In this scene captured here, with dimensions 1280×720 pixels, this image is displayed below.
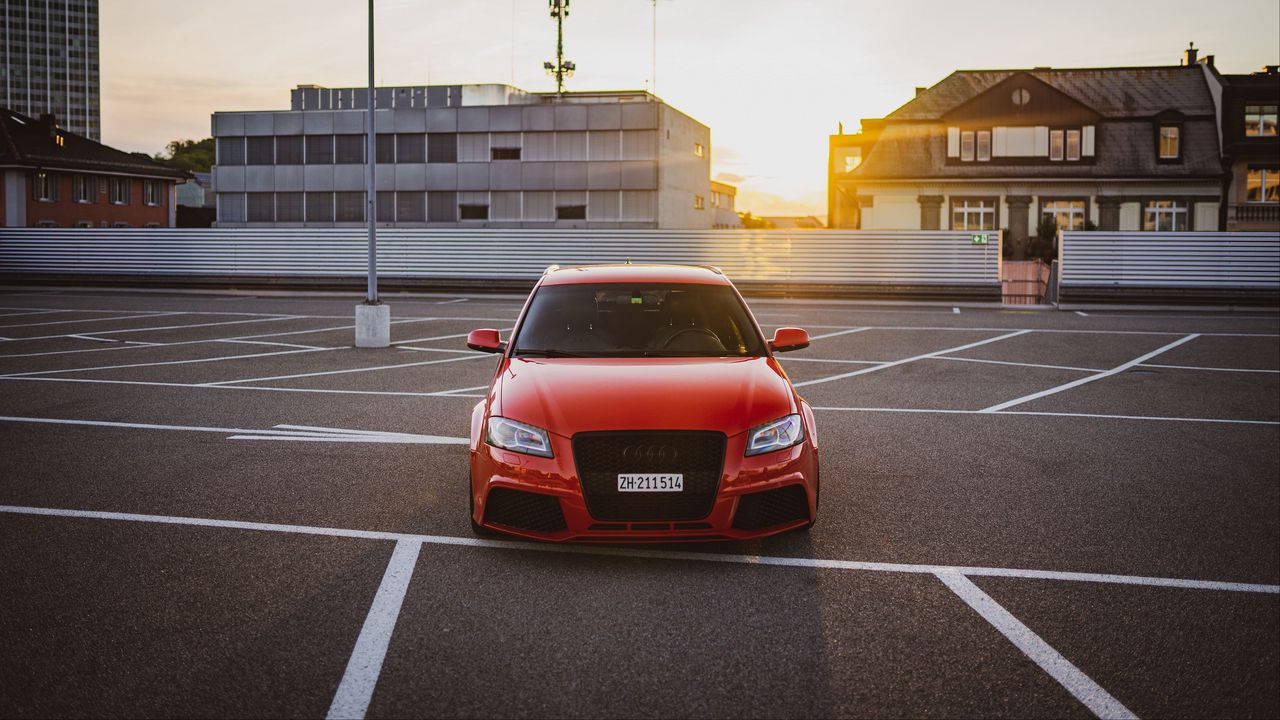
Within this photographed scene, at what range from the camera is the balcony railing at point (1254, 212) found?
46625mm

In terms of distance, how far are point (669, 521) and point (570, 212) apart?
2170 inches

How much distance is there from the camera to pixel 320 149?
60594 millimetres

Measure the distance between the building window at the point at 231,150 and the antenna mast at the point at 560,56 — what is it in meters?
19.0

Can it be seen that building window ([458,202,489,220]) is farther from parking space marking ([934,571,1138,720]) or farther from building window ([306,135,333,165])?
parking space marking ([934,571,1138,720])

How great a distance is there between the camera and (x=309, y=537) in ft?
18.6

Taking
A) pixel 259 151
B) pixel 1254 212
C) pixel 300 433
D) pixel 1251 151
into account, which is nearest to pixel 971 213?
pixel 1251 151

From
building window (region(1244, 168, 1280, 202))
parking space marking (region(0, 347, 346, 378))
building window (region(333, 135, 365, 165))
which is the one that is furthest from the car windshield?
building window (region(333, 135, 365, 165))

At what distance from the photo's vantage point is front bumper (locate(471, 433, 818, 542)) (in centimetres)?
497

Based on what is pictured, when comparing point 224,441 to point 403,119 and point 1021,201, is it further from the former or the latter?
point 403,119

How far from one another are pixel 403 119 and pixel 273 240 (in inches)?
1117

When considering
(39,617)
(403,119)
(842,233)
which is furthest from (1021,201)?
(39,617)

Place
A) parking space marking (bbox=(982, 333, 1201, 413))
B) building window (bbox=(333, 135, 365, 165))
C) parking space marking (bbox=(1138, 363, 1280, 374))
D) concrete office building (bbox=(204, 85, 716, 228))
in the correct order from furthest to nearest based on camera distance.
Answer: building window (bbox=(333, 135, 365, 165)), concrete office building (bbox=(204, 85, 716, 228)), parking space marking (bbox=(1138, 363, 1280, 374)), parking space marking (bbox=(982, 333, 1201, 413))

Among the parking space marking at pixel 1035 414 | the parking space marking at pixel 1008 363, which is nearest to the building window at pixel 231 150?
the parking space marking at pixel 1008 363

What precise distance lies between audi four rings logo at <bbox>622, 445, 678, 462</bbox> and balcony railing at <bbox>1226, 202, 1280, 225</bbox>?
4954 centimetres
